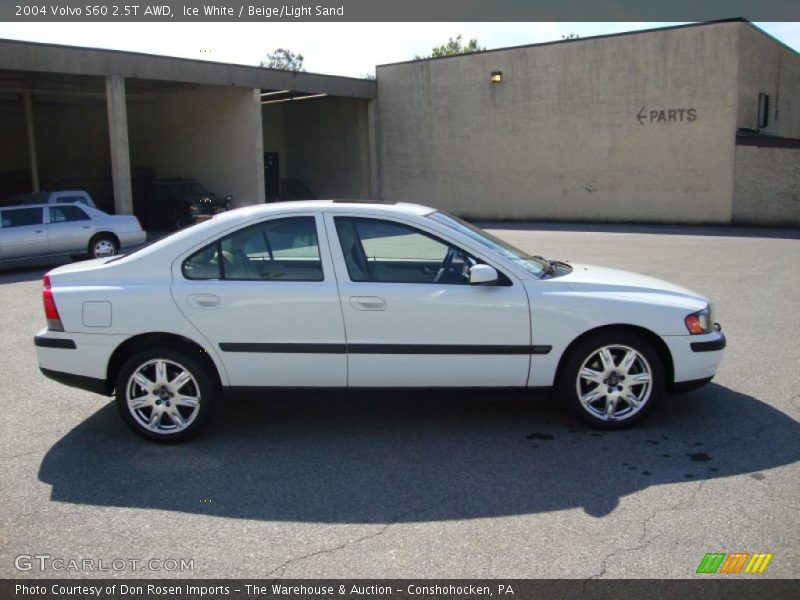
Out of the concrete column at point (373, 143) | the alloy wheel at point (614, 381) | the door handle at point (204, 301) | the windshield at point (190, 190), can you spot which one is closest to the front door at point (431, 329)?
the alloy wheel at point (614, 381)

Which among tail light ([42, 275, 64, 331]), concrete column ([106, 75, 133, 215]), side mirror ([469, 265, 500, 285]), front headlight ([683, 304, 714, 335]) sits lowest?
front headlight ([683, 304, 714, 335])

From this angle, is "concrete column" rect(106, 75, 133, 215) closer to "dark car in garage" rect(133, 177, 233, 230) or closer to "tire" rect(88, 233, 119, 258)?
"dark car in garage" rect(133, 177, 233, 230)

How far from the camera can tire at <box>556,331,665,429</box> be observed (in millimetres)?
5152

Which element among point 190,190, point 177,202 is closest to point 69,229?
point 177,202

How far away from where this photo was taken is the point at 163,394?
16.8ft

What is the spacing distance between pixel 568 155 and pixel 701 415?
→ 20649 mm

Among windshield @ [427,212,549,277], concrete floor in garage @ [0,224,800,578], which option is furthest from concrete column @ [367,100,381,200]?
windshield @ [427,212,549,277]

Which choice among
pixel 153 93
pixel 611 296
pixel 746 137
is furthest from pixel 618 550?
pixel 153 93

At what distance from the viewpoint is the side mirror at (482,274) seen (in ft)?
16.4

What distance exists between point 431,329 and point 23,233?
1235cm

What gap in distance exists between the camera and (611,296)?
515 centimetres

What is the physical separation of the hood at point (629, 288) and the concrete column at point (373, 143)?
2411 centimetres

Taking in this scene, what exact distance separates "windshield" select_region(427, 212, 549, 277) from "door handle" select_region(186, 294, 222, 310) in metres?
1.59

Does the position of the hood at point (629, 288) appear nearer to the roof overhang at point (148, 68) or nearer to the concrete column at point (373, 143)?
the roof overhang at point (148, 68)
